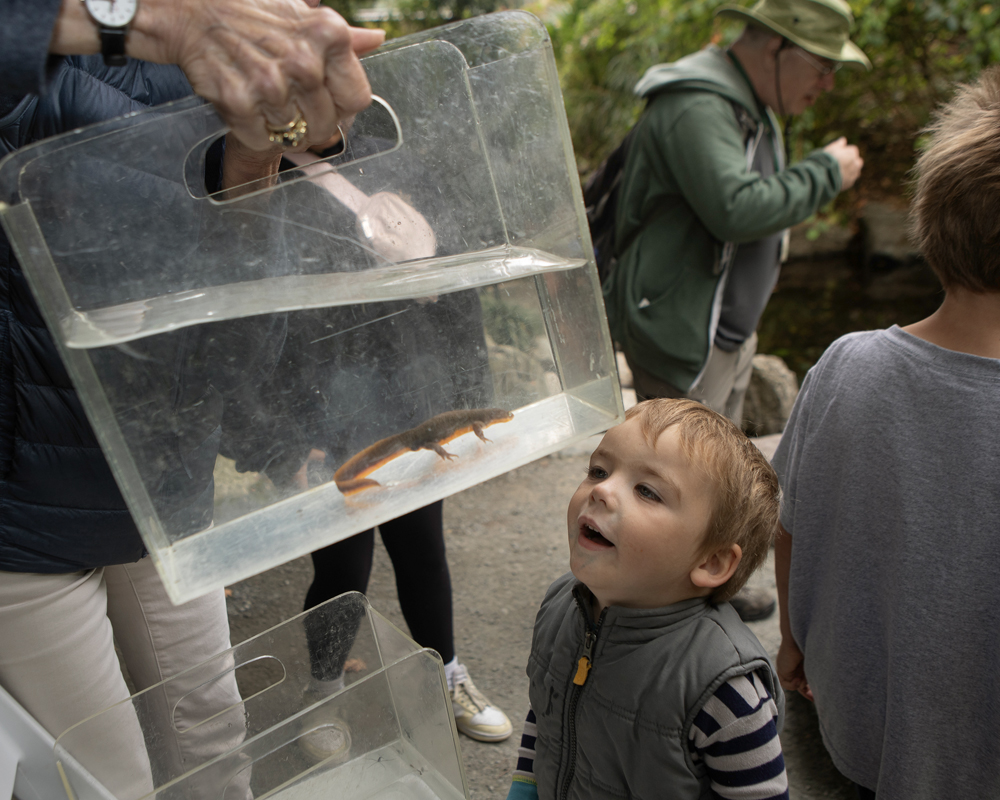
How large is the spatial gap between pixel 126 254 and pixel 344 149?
1.21 feet

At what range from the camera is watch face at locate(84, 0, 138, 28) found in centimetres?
91

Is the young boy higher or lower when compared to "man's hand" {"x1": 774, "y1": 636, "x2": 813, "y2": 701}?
higher

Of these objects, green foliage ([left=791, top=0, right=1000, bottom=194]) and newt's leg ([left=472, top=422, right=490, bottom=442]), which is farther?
green foliage ([left=791, top=0, right=1000, bottom=194])

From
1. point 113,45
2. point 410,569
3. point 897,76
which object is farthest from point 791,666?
point 897,76

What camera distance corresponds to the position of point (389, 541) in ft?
7.03

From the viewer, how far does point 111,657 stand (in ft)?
4.70

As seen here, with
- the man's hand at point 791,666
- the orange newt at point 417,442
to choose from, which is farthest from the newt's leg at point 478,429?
the man's hand at point 791,666

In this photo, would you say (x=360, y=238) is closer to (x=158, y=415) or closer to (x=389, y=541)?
(x=158, y=415)

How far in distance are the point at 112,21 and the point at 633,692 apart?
122 cm

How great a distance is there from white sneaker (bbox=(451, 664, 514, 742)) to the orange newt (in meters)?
1.43

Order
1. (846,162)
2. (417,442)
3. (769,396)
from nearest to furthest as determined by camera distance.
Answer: (417,442) < (846,162) < (769,396)

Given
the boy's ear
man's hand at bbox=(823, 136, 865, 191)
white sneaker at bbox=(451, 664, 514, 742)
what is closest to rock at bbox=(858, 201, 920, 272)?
man's hand at bbox=(823, 136, 865, 191)

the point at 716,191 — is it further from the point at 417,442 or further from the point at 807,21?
the point at 417,442

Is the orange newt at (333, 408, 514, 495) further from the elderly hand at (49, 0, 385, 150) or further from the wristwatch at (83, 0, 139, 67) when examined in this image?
the wristwatch at (83, 0, 139, 67)
